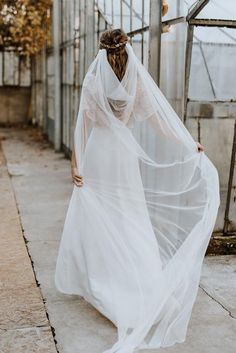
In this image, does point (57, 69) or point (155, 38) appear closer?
point (155, 38)

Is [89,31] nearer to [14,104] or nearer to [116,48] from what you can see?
[116,48]

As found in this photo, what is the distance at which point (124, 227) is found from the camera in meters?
3.38

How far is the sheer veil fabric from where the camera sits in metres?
3.18

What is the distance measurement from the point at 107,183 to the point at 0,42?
36.6 ft

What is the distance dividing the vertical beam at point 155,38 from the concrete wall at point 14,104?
38.2ft

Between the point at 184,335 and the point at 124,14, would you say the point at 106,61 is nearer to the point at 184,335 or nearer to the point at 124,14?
the point at 184,335

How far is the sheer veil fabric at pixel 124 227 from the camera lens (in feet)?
10.4

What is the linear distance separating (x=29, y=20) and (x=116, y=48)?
9.46m

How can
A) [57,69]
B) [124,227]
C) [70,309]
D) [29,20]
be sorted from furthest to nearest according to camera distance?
[29,20], [57,69], [70,309], [124,227]

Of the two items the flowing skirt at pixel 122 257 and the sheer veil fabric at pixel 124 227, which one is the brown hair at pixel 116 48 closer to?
the sheer veil fabric at pixel 124 227

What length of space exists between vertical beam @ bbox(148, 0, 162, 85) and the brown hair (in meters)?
1.42

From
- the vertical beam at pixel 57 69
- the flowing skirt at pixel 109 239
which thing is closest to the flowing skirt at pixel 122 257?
the flowing skirt at pixel 109 239

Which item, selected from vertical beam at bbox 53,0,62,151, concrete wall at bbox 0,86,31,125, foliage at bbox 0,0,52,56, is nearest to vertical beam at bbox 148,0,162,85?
vertical beam at bbox 53,0,62,151

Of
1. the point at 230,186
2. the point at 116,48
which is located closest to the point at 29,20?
the point at 230,186
